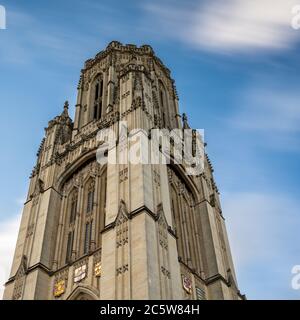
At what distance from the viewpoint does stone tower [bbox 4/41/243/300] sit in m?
25.1

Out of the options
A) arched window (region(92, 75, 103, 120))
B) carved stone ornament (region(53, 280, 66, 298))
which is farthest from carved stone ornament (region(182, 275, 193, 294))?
arched window (region(92, 75, 103, 120))

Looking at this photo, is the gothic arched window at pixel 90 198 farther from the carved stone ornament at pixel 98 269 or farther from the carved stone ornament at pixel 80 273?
the carved stone ornament at pixel 98 269

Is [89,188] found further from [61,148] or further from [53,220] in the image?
[61,148]

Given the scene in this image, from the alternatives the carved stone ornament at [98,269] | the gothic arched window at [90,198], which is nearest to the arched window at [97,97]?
the gothic arched window at [90,198]

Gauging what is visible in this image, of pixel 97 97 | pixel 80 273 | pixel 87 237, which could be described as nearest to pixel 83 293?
pixel 80 273

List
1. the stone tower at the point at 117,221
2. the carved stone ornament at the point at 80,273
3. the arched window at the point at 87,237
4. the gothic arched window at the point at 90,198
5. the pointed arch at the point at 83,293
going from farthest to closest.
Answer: the gothic arched window at the point at 90,198 < the arched window at the point at 87,237 < the carved stone ornament at the point at 80,273 < the pointed arch at the point at 83,293 < the stone tower at the point at 117,221

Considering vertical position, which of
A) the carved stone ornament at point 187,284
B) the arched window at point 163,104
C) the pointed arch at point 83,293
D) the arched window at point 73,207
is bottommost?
the pointed arch at point 83,293

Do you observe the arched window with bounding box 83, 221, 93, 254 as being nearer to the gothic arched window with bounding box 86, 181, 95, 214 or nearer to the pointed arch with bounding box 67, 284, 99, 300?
the gothic arched window with bounding box 86, 181, 95, 214

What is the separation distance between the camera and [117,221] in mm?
27047

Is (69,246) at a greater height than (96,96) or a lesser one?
lesser

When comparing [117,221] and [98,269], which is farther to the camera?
[98,269]

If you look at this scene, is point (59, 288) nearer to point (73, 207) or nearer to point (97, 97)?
point (73, 207)

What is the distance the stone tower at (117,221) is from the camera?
25.1 metres
